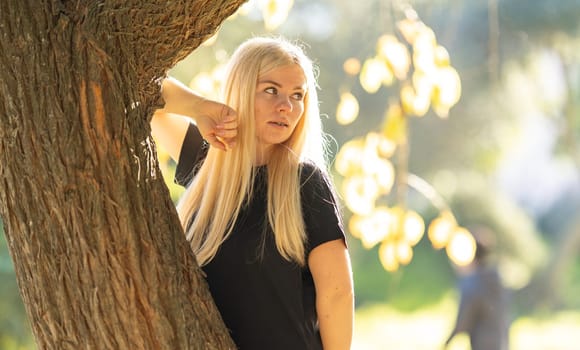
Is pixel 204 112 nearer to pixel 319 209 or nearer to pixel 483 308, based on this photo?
pixel 319 209

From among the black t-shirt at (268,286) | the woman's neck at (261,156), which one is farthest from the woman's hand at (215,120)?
the black t-shirt at (268,286)

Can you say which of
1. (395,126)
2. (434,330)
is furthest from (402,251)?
(434,330)

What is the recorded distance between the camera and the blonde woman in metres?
2.13

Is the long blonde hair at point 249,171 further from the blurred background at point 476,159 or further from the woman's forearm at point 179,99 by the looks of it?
the blurred background at point 476,159

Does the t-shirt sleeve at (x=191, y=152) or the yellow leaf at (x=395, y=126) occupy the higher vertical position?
the yellow leaf at (x=395, y=126)

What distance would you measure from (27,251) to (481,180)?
10940 mm

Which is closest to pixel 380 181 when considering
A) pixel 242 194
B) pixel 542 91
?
pixel 242 194

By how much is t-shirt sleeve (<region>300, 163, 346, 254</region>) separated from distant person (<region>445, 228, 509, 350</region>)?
4.36m

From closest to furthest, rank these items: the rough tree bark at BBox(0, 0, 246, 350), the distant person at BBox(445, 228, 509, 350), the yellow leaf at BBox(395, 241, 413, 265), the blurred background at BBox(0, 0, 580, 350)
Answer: the rough tree bark at BBox(0, 0, 246, 350) < the yellow leaf at BBox(395, 241, 413, 265) < the distant person at BBox(445, 228, 509, 350) < the blurred background at BBox(0, 0, 580, 350)

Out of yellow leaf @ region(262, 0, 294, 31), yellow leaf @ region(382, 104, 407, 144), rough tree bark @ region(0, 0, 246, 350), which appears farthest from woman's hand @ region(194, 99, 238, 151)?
yellow leaf @ region(382, 104, 407, 144)

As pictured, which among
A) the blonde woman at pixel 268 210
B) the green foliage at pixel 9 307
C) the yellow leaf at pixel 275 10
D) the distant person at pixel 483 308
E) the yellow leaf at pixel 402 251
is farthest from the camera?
the green foliage at pixel 9 307

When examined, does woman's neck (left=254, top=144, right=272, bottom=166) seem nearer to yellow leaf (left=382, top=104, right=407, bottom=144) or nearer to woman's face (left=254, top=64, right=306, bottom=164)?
woman's face (left=254, top=64, right=306, bottom=164)

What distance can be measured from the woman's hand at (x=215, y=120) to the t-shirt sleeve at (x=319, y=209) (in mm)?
186

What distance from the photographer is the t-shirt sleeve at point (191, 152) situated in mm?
2549
